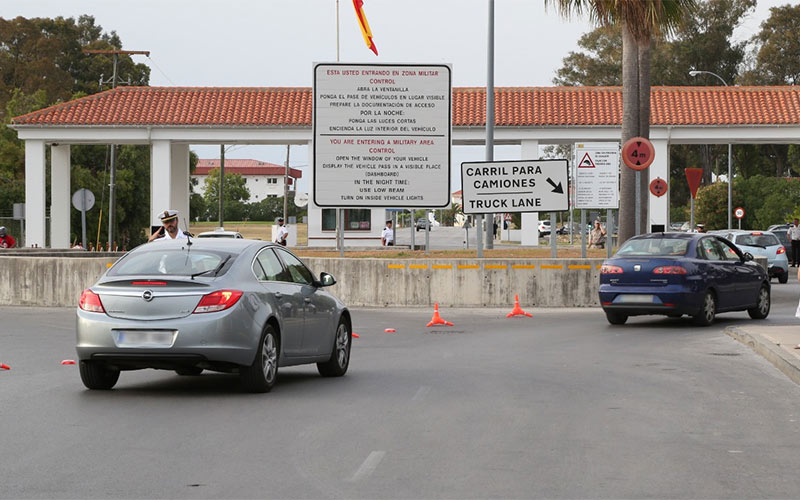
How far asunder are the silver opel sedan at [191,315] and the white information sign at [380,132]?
53.2 ft

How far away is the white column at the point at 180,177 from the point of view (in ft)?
171

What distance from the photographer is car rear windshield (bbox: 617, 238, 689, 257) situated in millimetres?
19500

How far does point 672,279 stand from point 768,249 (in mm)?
18198

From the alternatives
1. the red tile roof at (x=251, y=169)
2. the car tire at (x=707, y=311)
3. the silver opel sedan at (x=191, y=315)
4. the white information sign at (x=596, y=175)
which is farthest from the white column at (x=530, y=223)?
the red tile roof at (x=251, y=169)

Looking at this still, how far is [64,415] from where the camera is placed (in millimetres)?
9820

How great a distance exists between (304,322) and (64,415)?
2.97 metres

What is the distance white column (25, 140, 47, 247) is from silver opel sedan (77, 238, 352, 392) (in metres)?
37.7

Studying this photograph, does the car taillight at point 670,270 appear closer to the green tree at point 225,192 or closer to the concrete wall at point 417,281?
the concrete wall at point 417,281

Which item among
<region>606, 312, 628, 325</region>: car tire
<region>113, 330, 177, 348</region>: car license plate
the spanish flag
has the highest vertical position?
the spanish flag

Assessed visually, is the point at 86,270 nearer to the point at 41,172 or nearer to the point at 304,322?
the point at 304,322

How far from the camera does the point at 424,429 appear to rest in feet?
30.2

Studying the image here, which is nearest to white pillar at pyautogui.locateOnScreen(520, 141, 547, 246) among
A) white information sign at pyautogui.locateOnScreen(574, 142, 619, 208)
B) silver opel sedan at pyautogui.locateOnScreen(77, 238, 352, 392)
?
white information sign at pyautogui.locateOnScreen(574, 142, 619, 208)

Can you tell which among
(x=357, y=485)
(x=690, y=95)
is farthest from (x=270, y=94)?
(x=357, y=485)

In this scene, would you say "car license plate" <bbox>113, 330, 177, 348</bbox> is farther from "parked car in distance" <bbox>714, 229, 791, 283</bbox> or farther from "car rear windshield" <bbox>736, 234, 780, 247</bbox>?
"car rear windshield" <bbox>736, 234, 780, 247</bbox>
